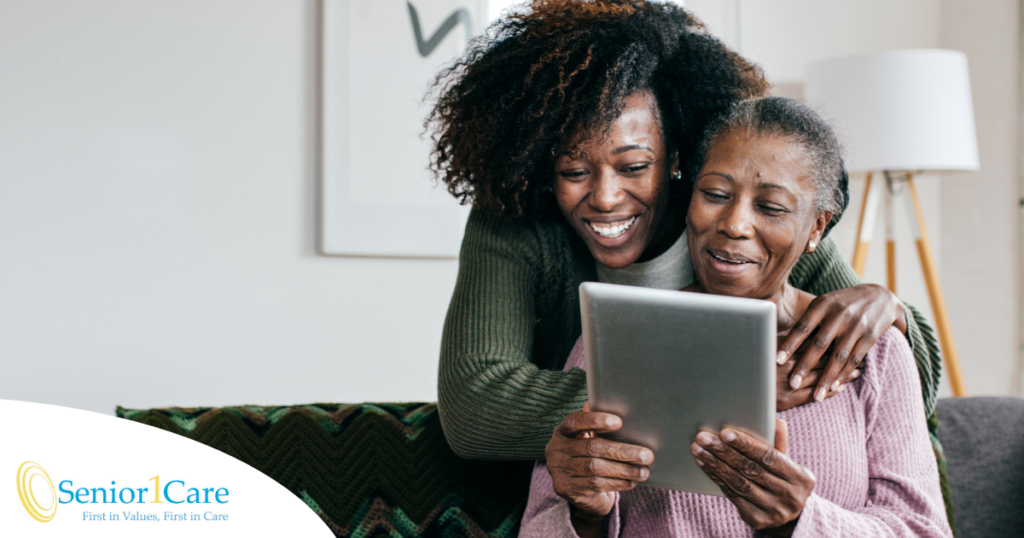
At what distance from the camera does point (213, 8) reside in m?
2.30

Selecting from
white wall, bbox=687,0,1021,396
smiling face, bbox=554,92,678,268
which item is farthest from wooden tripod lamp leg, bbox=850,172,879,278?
smiling face, bbox=554,92,678,268

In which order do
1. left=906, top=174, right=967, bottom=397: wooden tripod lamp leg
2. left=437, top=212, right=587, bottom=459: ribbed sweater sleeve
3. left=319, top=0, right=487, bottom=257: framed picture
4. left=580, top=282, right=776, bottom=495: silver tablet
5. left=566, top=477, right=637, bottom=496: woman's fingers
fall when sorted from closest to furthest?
1. left=580, top=282, right=776, bottom=495: silver tablet
2. left=566, top=477, right=637, bottom=496: woman's fingers
3. left=437, top=212, right=587, bottom=459: ribbed sweater sleeve
4. left=319, top=0, right=487, bottom=257: framed picture
5. left=906, top=174, right=967, bottom=397: wooden tripod lamp leg

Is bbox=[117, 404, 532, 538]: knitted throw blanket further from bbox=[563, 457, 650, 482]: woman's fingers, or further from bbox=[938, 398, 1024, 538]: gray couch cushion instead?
bbox=[938, 398, 1024, 538]: gray couch cushion

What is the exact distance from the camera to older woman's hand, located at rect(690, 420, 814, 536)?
0.84m

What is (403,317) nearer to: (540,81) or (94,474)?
(540,81)

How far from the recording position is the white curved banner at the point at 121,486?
96 cm

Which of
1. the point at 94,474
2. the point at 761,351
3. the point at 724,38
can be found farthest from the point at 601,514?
the point at 724,38

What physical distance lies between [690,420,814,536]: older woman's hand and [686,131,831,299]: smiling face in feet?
0.78

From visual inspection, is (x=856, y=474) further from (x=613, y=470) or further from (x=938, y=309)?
(x=938, y=309)

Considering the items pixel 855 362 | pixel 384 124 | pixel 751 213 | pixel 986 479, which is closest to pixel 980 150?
pixel 986 479

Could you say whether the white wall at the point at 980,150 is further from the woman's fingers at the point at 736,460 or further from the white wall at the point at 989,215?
the woman's fingers at the point at 736,460

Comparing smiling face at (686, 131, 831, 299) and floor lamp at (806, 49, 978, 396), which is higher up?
floor lamp at (806, 49, 978, 396)

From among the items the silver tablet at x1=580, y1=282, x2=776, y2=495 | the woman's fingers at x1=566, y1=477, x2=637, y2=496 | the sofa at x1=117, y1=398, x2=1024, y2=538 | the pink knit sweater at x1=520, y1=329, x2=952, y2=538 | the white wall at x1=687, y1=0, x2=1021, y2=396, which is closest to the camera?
the silver tablet at x1=580, y1=282, x2=776, y2=495

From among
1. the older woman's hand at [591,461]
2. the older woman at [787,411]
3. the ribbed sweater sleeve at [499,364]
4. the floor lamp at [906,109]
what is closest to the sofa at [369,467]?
the ribbed sweater sleeve at [499,364]
